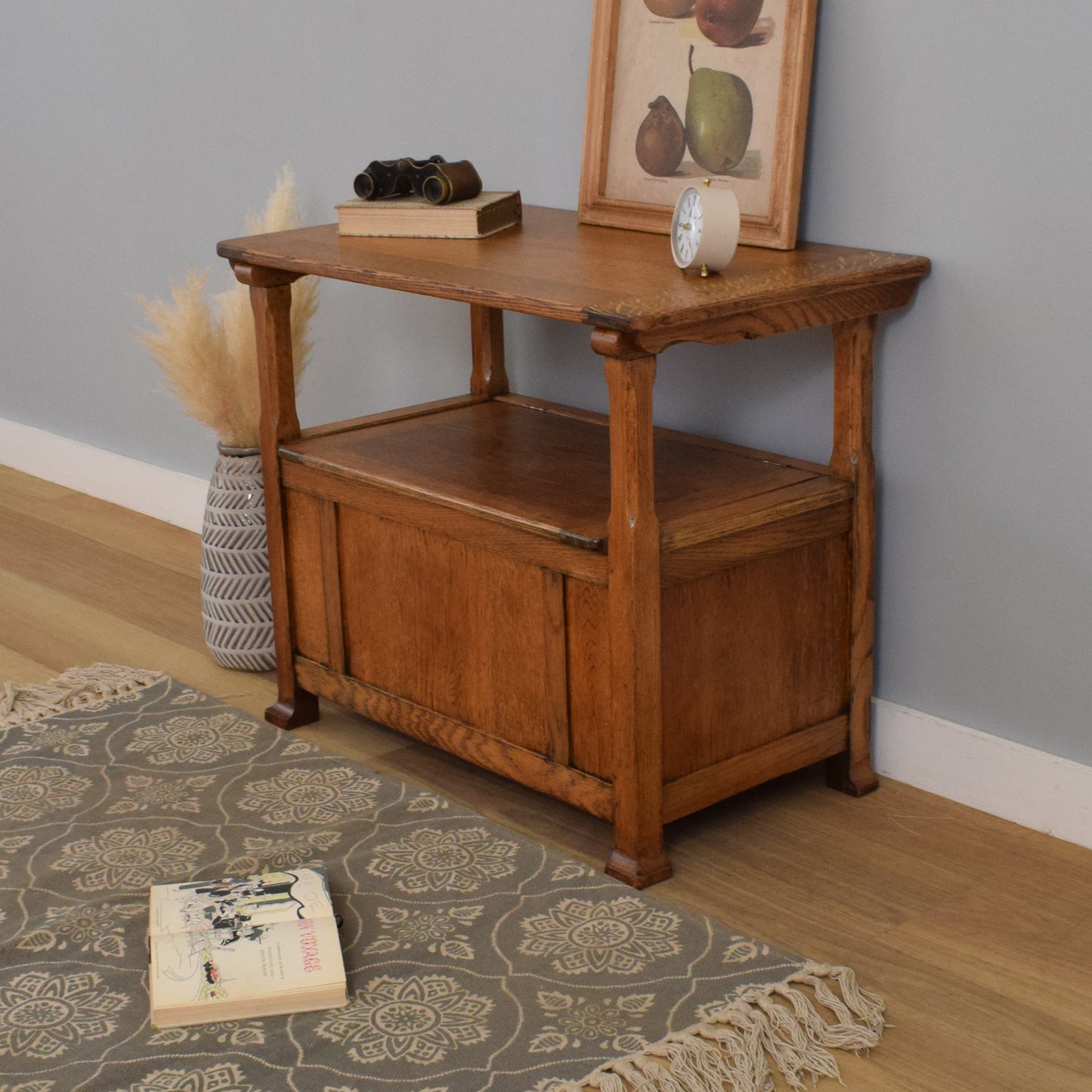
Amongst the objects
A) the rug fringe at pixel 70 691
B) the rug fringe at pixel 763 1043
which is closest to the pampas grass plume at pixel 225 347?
the rug fringe at pixel 70 691

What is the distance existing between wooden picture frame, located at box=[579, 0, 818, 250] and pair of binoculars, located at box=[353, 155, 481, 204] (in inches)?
8.2

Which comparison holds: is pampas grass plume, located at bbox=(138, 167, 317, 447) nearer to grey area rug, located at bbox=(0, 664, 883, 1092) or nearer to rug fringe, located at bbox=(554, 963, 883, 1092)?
grey area rug, located at bbox=(0, 664, 883, 1092)

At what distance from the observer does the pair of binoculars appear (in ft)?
8.43

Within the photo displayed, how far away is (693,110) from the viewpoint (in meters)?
2.47

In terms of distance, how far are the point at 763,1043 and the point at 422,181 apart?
153 centimetres

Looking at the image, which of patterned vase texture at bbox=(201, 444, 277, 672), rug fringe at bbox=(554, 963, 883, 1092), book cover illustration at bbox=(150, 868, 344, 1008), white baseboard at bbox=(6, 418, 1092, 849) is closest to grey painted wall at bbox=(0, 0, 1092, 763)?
white baseboard at bbox=(6, 418, 1092, 849)

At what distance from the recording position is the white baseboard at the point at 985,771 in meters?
2.32

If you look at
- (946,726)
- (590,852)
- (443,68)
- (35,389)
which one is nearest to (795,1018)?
(590,852)

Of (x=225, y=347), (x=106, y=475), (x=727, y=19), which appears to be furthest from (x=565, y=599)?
(x=106, y=475)

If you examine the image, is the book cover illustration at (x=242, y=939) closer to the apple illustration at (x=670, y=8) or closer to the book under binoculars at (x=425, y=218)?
the book under binoculars at (x=425, y=218)

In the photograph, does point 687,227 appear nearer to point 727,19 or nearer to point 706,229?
point 706,229

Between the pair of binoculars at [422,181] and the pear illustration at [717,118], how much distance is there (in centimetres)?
40

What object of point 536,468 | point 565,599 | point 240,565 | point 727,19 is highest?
point 727,19

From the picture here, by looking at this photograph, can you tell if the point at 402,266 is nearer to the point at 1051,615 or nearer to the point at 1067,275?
the point at 1067,275
